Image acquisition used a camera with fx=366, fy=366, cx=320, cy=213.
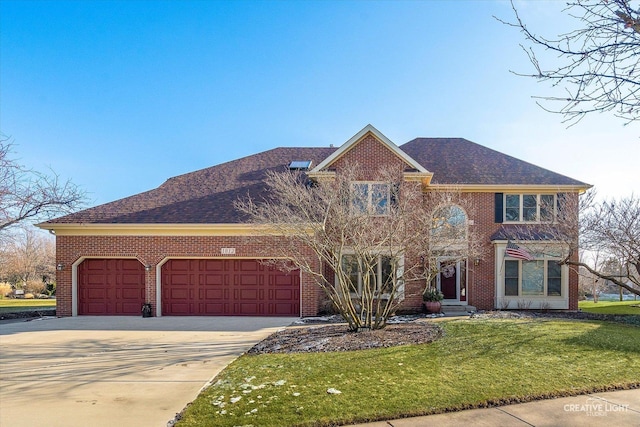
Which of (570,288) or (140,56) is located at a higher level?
(140,56)

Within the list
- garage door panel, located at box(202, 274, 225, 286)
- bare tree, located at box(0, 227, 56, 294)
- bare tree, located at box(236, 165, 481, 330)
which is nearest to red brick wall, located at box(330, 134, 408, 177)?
bare tree, located at box(236, 165, 481, 330)

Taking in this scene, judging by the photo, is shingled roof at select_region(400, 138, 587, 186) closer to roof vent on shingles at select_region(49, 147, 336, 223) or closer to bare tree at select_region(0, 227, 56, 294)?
roof vent on shingles at select_region(49, 147, 336, 223)

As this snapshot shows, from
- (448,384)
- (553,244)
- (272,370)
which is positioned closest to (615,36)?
(448,384)

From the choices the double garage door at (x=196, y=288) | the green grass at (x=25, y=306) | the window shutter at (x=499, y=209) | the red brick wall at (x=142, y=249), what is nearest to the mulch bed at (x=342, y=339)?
the double garage door at (x=196, y=288)

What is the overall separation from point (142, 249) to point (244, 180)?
5270 mm

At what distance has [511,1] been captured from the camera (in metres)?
3.69

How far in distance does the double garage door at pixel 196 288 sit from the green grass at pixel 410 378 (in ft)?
21.9

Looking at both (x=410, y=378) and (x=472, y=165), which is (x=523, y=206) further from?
(x=410, y=378)

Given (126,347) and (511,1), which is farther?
(126,347)

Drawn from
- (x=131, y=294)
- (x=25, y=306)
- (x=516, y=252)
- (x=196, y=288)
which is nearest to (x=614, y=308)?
(x=516, y=252)

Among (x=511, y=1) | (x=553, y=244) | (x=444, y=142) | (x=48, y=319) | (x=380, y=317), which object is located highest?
(x=444, y=142)

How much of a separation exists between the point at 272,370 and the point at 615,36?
6.52m

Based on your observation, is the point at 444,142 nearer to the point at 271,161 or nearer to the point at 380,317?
the point at 271,161

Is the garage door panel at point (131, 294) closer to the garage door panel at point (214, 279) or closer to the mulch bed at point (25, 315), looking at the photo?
the garage door panel at point (214, 279)
